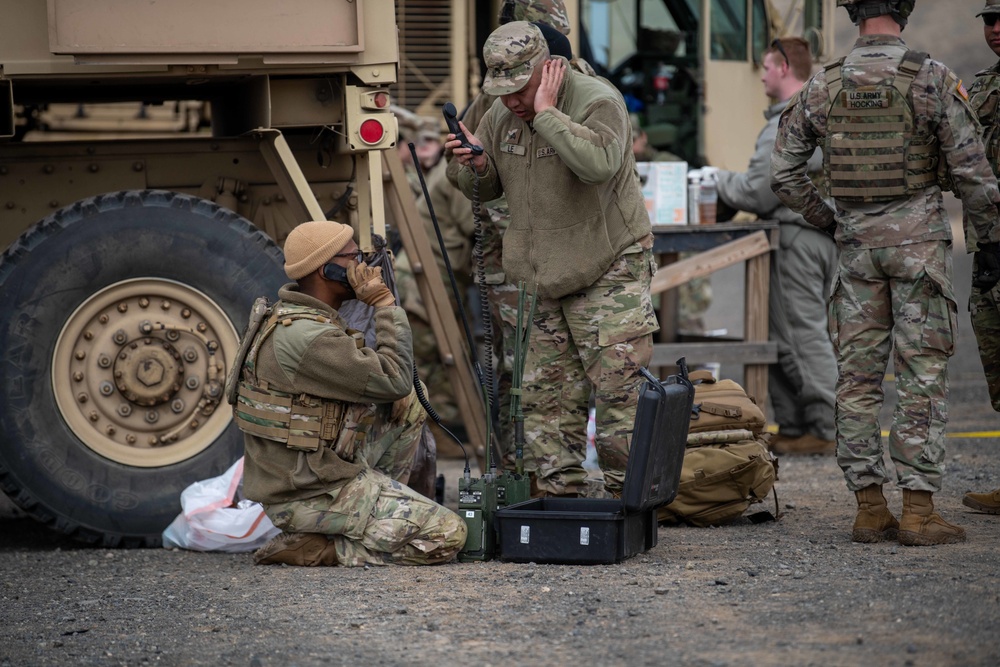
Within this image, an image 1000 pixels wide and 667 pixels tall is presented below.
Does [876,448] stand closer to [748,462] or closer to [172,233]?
[748,462]

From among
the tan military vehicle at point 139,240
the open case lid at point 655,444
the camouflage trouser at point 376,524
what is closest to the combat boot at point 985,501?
the open case lid at point 655,444

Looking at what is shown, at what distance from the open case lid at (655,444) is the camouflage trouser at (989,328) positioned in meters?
1.47

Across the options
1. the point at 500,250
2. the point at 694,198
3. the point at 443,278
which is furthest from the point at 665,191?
the point at 500,250

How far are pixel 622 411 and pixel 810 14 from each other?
669 cm

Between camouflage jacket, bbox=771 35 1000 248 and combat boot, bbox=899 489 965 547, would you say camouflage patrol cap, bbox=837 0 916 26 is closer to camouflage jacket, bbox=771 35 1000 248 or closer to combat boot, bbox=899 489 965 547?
camouflage jacket, bbox=771 35 1000 248

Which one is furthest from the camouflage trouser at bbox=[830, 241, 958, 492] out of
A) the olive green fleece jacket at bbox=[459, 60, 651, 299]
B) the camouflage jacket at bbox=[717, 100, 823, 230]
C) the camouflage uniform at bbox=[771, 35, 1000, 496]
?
the camouflage jacket at bbox=[717, 100, 823, 230]

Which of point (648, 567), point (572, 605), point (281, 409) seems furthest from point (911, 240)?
point (281, 409)

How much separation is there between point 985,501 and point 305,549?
2812 millimetres

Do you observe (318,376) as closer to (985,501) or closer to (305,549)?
(305,549)

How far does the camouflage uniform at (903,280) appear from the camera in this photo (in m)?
4.80

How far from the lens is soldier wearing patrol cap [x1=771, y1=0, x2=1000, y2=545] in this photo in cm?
482

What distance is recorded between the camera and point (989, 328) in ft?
18.1

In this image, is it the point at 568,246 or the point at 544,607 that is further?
the point at 568,246

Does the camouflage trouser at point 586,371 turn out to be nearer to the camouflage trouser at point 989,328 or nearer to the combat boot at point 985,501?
the camouflage trouser at point 989,328
